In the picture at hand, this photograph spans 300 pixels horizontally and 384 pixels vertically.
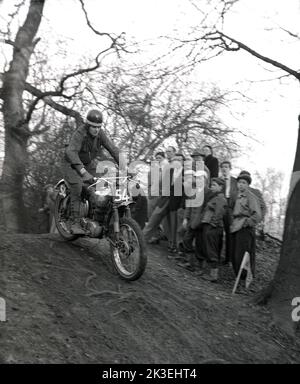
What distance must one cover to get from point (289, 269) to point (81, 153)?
10.7 ft

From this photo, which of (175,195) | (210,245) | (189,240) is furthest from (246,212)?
(175,195)

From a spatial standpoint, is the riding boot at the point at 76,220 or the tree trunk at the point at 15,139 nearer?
the riding boot at the point at 76,220

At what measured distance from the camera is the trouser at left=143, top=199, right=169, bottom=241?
9.51m

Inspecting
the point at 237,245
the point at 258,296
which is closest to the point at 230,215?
the point at 237,245

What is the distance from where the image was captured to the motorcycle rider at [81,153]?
680cm

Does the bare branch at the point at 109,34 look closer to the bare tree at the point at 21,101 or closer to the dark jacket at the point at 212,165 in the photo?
the bare tree at the point at 21,101

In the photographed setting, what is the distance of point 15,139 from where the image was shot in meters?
11.9

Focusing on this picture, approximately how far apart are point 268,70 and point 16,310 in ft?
17.3

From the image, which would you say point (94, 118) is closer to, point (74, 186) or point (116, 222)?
point (74, 186)

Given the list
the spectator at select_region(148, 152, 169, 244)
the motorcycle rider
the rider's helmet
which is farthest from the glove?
the spectator at select_region(148, 152, 169, 244)

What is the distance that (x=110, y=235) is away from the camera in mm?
6574

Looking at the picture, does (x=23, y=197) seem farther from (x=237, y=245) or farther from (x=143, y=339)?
(x=143, y=339)

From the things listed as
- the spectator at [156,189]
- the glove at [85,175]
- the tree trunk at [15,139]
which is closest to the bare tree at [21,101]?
the tree trunk at [15,139]

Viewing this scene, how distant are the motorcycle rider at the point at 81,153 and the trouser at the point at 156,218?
2.55 m
